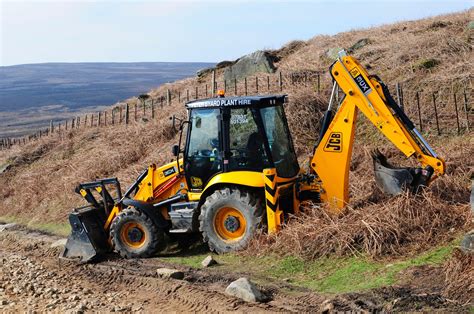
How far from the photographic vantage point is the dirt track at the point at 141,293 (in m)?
7.19

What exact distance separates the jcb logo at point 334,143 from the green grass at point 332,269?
1808 mm

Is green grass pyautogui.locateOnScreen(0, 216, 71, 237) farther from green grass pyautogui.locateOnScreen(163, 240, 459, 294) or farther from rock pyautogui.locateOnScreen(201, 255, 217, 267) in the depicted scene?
green grass pyautogui.locateOnScreen(163, 240, 459, 294)

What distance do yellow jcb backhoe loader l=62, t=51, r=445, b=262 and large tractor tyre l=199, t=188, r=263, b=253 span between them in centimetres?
2

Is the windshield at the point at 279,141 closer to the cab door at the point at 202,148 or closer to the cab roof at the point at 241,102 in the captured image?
the cab roof at the point at 241,102

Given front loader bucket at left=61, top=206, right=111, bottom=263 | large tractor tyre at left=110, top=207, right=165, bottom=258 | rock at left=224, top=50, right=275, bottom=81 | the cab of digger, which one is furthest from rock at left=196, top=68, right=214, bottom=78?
the cab of digger

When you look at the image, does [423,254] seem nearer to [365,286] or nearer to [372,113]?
[365,286]

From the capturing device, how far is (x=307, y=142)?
1590 centimetres

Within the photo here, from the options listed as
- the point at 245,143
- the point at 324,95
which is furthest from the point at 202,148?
the point at 324,95

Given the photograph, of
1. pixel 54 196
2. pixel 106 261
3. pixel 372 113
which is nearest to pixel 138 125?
pixel 54 196

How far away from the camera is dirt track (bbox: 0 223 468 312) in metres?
7.19

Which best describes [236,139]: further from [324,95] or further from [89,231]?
[324,95]

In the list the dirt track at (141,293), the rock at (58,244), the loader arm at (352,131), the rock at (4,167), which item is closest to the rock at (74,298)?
the dirt track at (141,293)

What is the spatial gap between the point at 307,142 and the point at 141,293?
8.13 metres

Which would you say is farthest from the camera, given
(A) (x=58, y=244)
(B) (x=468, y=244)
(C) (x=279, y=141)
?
(A) (x=58, y=244)
